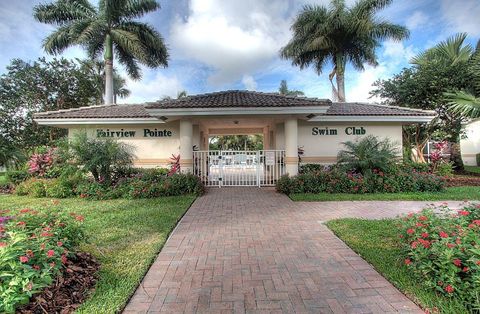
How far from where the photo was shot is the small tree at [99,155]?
28.1 ft

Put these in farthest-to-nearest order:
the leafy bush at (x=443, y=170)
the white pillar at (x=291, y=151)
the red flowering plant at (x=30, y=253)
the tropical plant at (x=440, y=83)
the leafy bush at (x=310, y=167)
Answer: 1. the tropical plant at (x=440, y=83)
2. the leafy bush at (x=443, y=170)
3. the leafy bush at (x=310, y=167)
4. the white pillar at (x=291, y=151)
5. the red flowering plant at (x=30, y=253)

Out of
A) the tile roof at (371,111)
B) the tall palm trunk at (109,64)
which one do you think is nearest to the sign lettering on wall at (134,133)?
the tall palm trunk at (109,64)

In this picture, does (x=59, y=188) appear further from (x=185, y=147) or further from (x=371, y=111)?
(x=371, y=111)

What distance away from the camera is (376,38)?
1786 centimetres

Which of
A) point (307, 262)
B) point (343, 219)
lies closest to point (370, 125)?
point (343, 219)

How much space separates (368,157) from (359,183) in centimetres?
114

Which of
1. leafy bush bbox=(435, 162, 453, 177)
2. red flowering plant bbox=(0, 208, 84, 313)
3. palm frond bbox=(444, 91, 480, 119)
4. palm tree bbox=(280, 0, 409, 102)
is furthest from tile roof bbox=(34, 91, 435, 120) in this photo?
palm tree bbox=(280, 0, 409, 102)

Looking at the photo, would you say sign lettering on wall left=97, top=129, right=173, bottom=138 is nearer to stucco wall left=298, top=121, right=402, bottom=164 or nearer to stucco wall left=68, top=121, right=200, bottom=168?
stucco wall left=68, top=121, right=200, bottom=168

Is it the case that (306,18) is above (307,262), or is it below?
above

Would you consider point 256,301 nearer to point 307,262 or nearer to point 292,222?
point 307,262

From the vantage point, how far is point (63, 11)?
51.6ft

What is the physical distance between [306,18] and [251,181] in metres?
14.6

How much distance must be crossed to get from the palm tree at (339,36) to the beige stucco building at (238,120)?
802 cm

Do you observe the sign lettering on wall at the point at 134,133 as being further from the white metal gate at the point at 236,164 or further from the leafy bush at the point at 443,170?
the leafy bush at the point at 443,170
